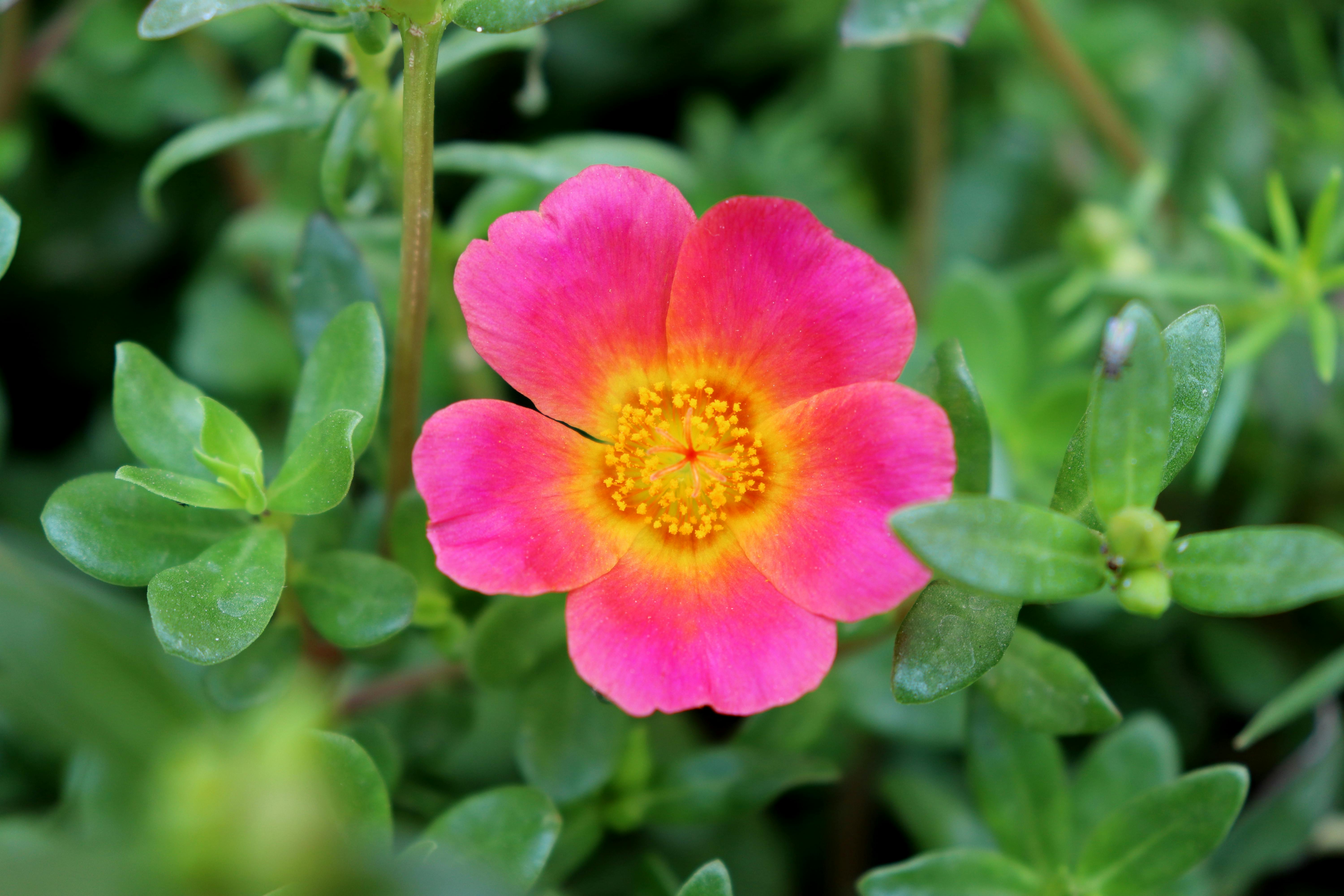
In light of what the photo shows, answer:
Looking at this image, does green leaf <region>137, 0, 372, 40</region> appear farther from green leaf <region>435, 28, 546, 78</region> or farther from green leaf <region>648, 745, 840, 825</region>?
green leaf <region>648, 745, 840, 825</region>

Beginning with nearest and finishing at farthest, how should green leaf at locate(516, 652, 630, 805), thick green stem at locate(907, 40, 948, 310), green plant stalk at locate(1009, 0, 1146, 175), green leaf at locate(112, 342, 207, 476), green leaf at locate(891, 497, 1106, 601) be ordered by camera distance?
green leaf at locate(891, 497, 1106, 601)
green leaf at locate(112, 342, 207, 476)
green leaf at locate(516, 652, 630, 805)
green plant stalk at locate(1009, 0, 1146, 175)
thick green stem at locate(907, 40, 948, 310)

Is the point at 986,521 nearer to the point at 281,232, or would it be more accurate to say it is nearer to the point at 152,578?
the point at 152,578

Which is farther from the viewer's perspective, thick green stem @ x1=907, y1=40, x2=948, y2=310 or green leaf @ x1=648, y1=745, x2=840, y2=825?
thick green stem @ x1=907, y1=40, x2=948, y2=310

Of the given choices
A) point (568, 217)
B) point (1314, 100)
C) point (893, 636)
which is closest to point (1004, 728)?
point (893, 636)

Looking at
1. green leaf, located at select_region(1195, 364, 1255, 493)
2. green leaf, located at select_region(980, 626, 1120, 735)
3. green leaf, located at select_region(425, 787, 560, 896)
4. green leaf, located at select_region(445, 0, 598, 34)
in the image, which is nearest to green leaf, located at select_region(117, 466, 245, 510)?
green leaf, located at select_region(425, 787, 560, 896)

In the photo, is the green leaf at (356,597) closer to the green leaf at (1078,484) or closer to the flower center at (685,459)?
the flower center at (685,459)

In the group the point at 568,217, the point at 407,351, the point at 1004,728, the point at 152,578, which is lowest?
the point at 1004,728

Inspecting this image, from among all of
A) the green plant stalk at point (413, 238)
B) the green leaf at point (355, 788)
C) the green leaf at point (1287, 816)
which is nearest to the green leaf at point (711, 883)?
the green leaf at point (355, 788)
